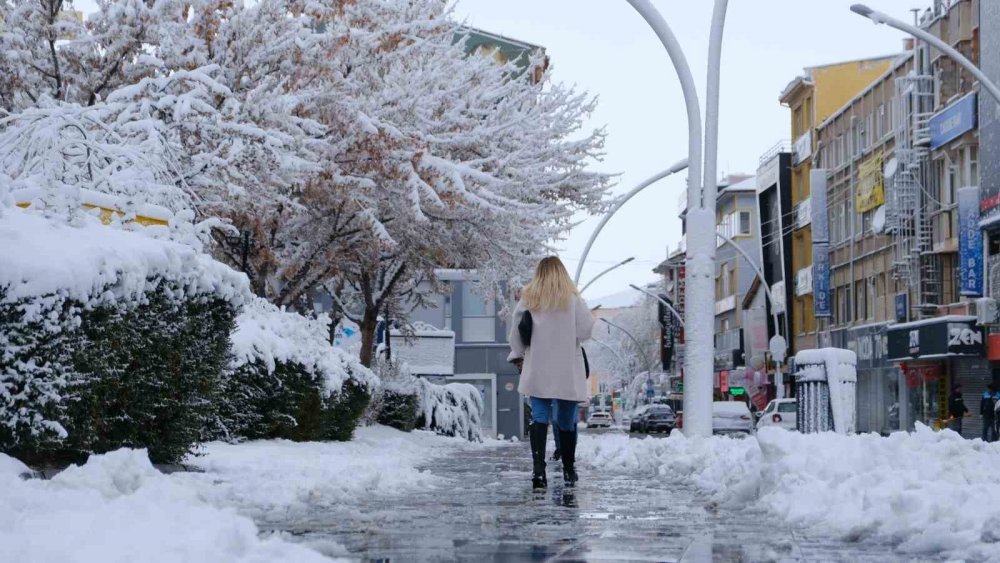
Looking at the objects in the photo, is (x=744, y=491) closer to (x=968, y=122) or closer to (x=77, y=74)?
(x=77, y=74)

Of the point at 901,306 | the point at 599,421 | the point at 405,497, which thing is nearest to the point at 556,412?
the point at 405,497

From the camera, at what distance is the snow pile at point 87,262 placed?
25.3 feet

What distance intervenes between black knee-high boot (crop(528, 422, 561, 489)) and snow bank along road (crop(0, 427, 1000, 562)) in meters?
0.28

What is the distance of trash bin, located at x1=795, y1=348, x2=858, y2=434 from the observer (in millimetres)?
15883

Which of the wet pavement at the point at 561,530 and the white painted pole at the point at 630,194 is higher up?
the white painted pole at the point at 630,194

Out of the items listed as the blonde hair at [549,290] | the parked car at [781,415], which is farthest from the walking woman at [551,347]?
the parked car at [781,415]

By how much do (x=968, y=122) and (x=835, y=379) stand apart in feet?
96.1

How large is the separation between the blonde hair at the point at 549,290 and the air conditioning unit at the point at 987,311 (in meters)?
32.3

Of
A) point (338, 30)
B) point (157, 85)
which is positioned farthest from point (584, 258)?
point (157, 85)

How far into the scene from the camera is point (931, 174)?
46.9m

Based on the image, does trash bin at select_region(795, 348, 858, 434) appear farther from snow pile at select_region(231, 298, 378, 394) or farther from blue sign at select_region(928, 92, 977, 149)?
blue sign at select_region(928, 92, 977, 149)

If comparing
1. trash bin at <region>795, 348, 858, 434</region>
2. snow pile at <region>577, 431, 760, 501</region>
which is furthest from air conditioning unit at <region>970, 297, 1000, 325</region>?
trash bin at <region>795, 348, 858, 434</region>

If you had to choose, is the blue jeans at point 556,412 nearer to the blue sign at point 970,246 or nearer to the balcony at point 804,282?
the blue sign at point 970,246

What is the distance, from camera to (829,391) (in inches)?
631
